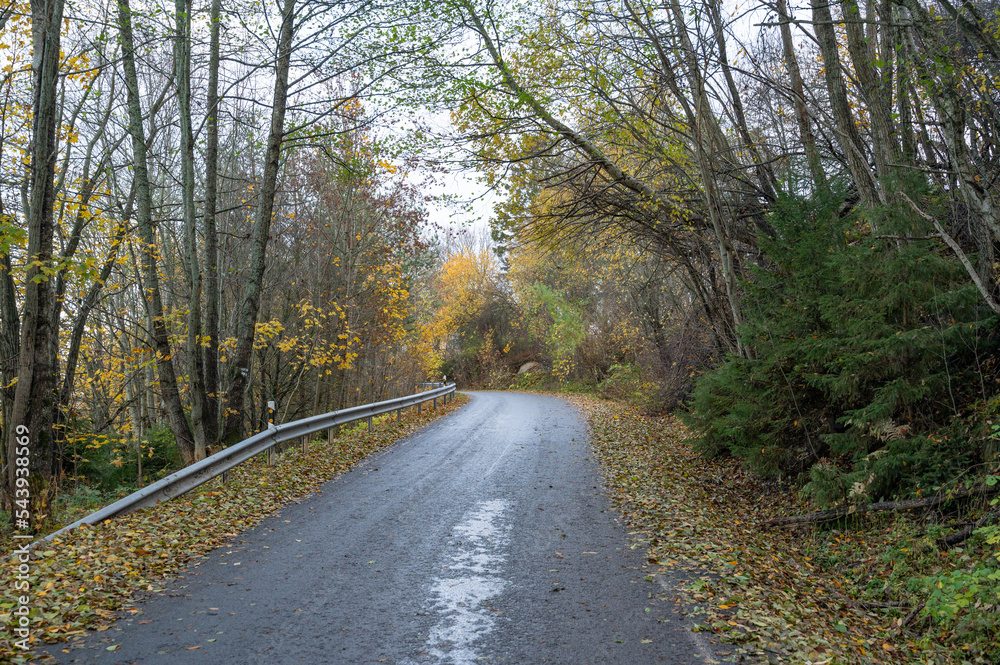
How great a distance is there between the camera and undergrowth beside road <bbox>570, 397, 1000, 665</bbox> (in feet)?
13.8

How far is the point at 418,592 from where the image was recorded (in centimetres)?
482

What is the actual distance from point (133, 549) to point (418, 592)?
264cm

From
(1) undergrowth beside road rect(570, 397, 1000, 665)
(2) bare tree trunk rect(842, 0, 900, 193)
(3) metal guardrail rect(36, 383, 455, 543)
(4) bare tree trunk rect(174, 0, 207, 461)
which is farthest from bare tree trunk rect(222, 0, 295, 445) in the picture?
(2) bare tree trunk rect(842, 0, 900, 193)

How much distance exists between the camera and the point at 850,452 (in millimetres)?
7652

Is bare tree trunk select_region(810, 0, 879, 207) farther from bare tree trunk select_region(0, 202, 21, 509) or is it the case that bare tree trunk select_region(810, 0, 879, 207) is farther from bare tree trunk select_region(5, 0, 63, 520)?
bare tree trunk select_region(0, 202, 21, 509)

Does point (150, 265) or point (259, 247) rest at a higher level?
point (259, 247)

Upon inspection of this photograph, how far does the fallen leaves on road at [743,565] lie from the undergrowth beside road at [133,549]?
13.5 ft

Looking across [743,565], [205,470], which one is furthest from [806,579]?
[205,470]

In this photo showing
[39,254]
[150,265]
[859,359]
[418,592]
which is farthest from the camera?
[150,265]

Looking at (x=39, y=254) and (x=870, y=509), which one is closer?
(x=870, y=509)

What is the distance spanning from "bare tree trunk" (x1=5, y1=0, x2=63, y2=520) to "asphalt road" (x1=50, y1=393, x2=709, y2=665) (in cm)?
312

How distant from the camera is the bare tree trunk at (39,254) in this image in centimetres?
721

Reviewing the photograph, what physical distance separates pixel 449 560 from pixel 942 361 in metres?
5.31

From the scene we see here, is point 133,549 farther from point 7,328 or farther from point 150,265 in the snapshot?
point 150,265
